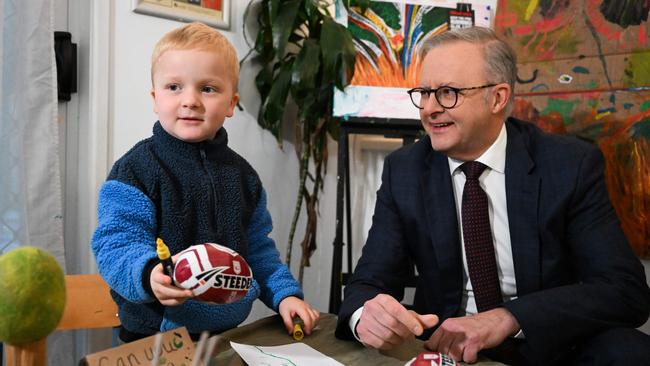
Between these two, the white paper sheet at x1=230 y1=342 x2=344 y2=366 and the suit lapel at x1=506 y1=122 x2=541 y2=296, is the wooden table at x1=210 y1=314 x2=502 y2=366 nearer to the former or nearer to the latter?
the white paper sheet at x1=230 y1=342 x2=344 y2=366

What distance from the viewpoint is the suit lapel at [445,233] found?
1497mm

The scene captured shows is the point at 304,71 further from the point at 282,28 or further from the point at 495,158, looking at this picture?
the point at 495,158

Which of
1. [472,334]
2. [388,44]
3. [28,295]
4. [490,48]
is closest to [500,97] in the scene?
[490,48]

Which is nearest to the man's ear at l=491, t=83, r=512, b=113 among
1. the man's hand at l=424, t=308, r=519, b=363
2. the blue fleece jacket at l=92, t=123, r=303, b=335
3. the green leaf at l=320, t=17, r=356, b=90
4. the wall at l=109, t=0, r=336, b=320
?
the man's hand at l=424, t=308, r=519, b=363

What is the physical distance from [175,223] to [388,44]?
1.71 m

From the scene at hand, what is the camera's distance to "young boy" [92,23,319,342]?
1.07 metres

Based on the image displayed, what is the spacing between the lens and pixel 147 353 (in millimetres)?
843

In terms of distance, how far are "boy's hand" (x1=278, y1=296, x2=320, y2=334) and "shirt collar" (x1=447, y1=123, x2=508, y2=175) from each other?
2.03 ft

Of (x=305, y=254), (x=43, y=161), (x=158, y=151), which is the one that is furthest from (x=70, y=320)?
(x=305, y=254)

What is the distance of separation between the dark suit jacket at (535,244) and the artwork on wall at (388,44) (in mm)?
915

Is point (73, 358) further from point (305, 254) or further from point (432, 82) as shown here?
point (432, 82)

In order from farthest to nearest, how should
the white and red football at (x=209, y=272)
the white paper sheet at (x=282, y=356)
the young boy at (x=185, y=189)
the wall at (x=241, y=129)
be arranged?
the wall at (x=241, y=129) < the young boy at (x=185, y=189) < the white paper sheet at (x=282, y=356) < the white and red football at (x=209, y=272)

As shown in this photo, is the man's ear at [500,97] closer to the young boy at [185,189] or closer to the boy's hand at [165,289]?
the young boy at [185,189]

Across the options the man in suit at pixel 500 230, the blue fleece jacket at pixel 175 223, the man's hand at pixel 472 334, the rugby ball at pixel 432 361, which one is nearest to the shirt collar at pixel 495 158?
the man in suit at pixel 500 230
